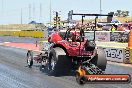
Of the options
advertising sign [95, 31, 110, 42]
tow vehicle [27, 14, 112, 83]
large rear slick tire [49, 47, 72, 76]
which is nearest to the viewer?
tow vehicle [27, 14, 112, 83]

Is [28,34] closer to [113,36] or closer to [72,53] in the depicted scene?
[113,36]

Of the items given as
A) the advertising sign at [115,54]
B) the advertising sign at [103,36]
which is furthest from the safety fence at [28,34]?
the advertising sign at [115,54]

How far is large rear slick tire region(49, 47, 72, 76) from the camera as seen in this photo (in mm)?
11555

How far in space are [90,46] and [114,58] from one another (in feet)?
23.9

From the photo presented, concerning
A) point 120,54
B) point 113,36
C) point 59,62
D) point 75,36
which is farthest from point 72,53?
point 113,36

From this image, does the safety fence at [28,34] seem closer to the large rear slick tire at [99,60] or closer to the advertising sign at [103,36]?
the advertising sign at [103,36]

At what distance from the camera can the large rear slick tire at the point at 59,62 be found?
1155cm

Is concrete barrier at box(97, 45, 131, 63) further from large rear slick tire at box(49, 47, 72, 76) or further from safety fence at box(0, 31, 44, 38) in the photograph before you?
safety fence at box(0, 31, 44, 38)

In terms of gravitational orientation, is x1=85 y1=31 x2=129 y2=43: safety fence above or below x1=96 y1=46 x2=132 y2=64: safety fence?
above

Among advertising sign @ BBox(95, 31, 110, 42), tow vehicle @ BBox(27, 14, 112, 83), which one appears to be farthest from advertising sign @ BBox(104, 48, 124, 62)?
advertising sign @ BBox(95, 31, 110, 42)

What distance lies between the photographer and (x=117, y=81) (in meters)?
9.11

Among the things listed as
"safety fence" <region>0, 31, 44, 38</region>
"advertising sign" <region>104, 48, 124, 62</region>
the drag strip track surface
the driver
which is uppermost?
the driver

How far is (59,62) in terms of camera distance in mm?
11578

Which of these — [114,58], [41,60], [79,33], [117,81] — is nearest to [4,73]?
[41,60]
